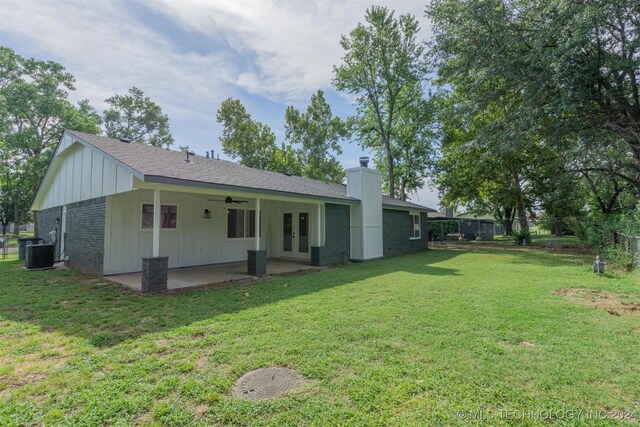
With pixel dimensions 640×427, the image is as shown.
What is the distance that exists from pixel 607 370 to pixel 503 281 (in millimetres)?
5065

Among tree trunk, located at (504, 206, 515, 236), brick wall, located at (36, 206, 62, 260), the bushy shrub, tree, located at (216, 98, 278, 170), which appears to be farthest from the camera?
tree trunk, located at (504, 206, 515, 236)

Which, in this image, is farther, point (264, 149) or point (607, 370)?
point (264, 149)

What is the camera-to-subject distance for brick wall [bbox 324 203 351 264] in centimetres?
1152

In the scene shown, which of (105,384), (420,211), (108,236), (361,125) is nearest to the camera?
(105,384)

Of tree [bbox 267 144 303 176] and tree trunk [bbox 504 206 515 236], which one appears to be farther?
tree trunk [bbox 504 206 515 236]

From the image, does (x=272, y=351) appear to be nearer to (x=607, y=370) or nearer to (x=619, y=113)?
(x=607, y=370)

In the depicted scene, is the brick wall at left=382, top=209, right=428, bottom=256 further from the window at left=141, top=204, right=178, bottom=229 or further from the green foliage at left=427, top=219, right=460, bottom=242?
the green foliage at left=427, top=219, right=460, bottom=242

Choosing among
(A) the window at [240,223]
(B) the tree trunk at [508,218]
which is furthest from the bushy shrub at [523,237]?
(A) the window at [240,223]

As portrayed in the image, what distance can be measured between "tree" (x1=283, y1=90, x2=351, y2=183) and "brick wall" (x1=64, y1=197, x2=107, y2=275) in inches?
900

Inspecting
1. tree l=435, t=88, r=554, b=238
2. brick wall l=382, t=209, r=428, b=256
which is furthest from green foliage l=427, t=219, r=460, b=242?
brick wall l=382, t=209, r=428, b=256

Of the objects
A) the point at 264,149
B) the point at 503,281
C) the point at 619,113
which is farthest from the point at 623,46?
the point at 264,149

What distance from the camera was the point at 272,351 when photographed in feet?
11.5

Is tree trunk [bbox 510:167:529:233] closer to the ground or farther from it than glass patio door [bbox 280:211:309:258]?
farther from it

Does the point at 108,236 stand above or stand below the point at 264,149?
below
